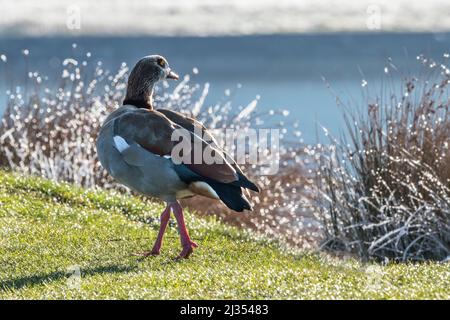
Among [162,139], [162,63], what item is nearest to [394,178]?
[162,63]

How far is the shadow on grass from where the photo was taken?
8492 mm

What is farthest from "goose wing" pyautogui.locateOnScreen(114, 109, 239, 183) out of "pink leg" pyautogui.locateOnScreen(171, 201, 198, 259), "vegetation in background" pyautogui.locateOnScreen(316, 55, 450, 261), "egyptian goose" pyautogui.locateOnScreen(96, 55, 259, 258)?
"vegetation in background" pyautogui.locateOnScreen(316, 55, 450, 261)

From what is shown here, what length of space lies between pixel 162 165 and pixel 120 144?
437mm

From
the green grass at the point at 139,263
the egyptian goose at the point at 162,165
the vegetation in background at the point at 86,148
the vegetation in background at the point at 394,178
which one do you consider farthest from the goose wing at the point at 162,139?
the vegetation in background at the point at 86,148

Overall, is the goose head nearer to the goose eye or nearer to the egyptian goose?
the goose eye

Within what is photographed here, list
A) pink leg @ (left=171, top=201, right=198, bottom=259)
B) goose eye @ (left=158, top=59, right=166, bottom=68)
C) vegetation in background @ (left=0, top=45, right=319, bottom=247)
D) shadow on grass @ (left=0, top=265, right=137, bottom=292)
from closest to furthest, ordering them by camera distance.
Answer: shadow on grass @ (left=0, top=265, right=137, bottom=292), pink leg @ (left=171, top=201, right=198, bottom=259), goose eye @ (left=158, top=59, right=166, bottom=68), vegetation in background @ (left=0, top=45, right=319, bottom=247)

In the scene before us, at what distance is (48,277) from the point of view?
8.73 metres

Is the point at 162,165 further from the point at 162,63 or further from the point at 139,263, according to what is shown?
the point at 162,63

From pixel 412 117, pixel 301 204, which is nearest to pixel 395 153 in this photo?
pixel 412 117

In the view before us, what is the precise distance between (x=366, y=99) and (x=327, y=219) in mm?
Answer: 1485

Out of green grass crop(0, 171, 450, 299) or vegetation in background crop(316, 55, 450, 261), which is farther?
vegetation in background crop(316, 55, 450, 261)

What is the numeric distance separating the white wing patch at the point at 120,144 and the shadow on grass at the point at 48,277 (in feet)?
3.27

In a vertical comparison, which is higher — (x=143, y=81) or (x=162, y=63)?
(x=162, y=63)
